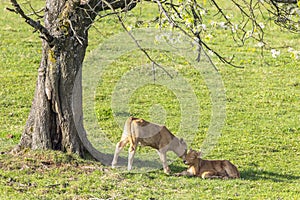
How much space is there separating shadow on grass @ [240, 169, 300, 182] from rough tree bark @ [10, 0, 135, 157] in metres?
3.03

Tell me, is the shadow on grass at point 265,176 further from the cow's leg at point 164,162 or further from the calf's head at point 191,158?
the cow's leg at point 164,162

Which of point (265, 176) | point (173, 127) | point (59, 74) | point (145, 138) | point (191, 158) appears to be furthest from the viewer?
point (173, 127)

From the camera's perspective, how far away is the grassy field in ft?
34.9

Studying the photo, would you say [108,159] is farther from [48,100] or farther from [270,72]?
[270,72]

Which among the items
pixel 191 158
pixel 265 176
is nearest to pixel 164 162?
pixel 191 158

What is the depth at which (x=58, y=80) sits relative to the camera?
446 inches

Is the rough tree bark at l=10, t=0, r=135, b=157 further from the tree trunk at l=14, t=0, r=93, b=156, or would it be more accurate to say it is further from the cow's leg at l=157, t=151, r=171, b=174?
A: the cow's leg at l=157, t=151, r=171, b=174

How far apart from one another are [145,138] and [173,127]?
3.83m

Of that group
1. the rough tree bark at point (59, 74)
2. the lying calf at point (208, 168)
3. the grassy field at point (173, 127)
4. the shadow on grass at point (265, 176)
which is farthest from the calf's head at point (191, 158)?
the rough tree bark at point (59, 74)

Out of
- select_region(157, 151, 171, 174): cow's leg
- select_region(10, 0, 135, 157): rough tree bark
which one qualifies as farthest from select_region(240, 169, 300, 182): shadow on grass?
select_region(10, 0, 135, 157): rough tree bark

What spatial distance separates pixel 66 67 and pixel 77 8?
1.00m

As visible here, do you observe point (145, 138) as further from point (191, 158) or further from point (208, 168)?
point (208, 168)

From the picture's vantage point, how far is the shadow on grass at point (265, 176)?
38.9 feet

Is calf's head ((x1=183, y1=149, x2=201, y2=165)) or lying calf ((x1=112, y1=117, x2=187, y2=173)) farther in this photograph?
calf's head ((x1=183, y1=149, x2=201, y2=165))
